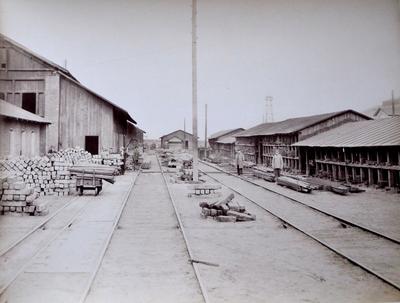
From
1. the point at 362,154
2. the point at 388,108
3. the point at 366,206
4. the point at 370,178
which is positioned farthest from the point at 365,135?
the point at 366,206

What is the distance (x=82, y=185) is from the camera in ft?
35.1

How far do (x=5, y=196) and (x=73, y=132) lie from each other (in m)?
3.97

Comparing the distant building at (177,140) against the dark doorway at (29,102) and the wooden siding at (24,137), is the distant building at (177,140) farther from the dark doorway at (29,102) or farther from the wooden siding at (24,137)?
the dark doorway at (29,102)

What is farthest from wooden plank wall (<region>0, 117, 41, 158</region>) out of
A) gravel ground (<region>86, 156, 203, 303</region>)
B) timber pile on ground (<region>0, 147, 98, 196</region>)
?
gravel ground (<region>86, 156, 203, 303</region>)

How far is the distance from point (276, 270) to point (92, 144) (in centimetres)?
903

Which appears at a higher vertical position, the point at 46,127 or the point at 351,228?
the point at 46,127

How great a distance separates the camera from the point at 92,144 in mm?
12141

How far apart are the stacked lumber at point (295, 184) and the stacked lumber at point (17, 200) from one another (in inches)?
341

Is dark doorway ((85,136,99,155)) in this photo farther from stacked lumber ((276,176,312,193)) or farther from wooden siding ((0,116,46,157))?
stacked lumber ((276,176,312,193))

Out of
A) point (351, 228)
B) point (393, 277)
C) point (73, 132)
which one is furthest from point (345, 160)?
point (73, 132)

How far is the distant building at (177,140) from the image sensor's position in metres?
57.4

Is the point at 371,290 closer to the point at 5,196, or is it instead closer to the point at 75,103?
the point at 5,196

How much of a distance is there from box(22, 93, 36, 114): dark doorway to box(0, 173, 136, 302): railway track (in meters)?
3.55

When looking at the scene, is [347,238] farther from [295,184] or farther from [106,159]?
[106,159]
